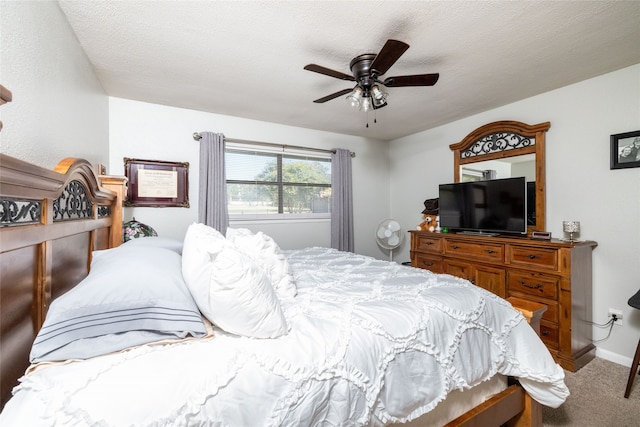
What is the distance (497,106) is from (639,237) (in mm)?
1819

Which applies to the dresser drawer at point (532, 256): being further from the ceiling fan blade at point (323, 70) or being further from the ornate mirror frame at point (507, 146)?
the ceiling fan blade at point (323, 70)

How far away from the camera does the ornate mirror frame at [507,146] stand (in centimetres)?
288

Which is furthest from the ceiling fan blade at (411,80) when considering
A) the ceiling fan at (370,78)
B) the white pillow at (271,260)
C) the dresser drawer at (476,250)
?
the dresser drawer at (476,250)

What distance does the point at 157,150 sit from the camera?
3.16 metres

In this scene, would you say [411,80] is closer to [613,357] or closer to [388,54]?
[388,54]

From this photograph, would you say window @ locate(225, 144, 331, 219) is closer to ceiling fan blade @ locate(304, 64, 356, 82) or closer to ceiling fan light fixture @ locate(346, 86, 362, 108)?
ceiling fan light fixture @ locate(346, 86, 362, 108)

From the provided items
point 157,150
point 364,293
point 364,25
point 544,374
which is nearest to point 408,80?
point 364,25

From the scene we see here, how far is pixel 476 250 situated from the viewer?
303 centimetres

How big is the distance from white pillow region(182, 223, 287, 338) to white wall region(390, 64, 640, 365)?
120 inches

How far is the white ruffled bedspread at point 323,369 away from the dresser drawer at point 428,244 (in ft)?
6.24

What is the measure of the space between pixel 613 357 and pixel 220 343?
3332 mm

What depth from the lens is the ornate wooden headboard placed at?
0.78 meters

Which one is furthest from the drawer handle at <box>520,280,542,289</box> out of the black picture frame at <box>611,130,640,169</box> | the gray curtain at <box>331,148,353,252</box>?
the gray curtain at <box>331,148,353,252</box>

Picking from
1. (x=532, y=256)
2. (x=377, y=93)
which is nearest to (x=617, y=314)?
(x=532, y=256)
